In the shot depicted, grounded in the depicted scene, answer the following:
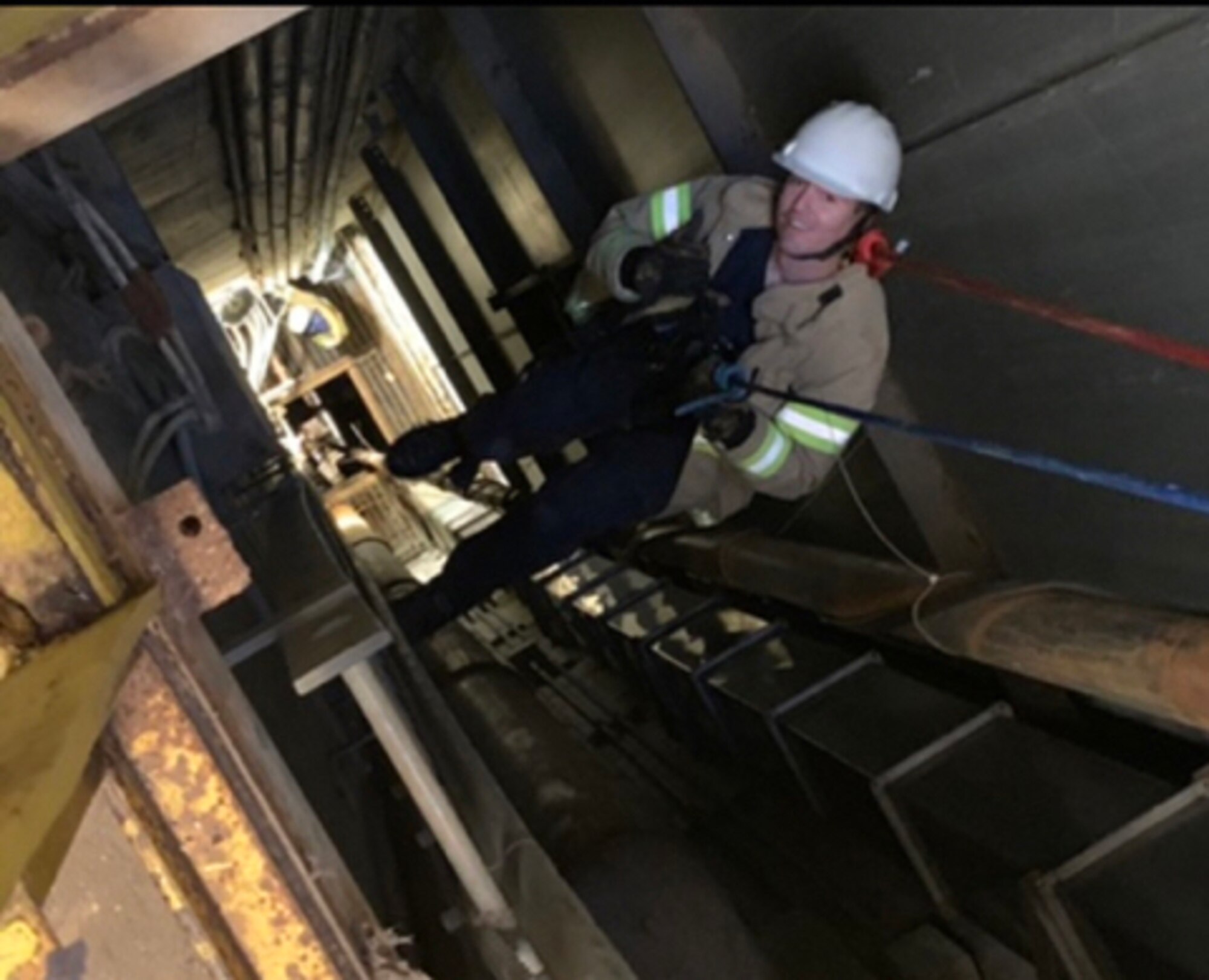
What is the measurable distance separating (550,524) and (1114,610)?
6.63 feet

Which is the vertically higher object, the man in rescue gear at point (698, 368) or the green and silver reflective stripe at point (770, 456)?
the man in rescue gear at point (698, 368)

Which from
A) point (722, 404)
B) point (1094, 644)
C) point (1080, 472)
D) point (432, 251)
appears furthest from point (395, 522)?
point (1080, 472)

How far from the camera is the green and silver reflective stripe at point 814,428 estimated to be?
367 cm

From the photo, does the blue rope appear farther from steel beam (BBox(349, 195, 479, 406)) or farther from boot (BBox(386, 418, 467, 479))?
steel beam (BBox(349, 195, 479, 406))

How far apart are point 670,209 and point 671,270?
343 mm

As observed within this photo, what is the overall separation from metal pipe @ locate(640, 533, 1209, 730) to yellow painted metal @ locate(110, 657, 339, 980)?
2.01 meters

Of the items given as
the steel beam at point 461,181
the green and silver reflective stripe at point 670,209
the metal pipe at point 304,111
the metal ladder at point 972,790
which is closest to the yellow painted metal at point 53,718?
the metal ladder at point 972,790

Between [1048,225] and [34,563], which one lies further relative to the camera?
[1048,225]

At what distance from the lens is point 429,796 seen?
1.86 m

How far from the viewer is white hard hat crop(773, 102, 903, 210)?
3146mm

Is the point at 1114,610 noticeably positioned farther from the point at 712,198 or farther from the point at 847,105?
the point at 712,198

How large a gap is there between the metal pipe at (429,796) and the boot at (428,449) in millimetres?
2634

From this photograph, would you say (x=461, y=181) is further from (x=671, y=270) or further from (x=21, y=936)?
(x=21, y=936)

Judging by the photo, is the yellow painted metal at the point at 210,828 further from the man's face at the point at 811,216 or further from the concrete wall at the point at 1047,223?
the man's face at the point at 811,216
